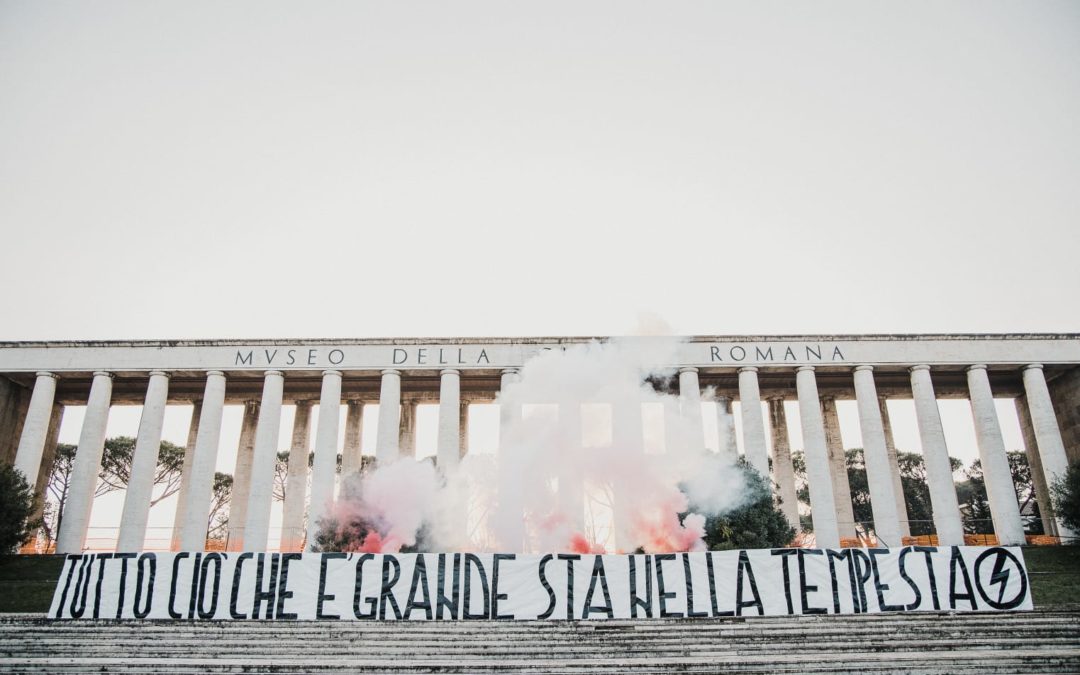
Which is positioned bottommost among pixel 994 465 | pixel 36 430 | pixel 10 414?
pixel 994 465

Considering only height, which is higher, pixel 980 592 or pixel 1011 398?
pixel 1011 398

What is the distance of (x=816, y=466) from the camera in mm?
32812

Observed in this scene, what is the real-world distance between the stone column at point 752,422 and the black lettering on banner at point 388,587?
18.9 meters

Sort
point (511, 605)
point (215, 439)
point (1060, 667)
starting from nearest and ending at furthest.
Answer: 1. point (1060, 667)
2. point (511, 605)
3. point (215, 439)

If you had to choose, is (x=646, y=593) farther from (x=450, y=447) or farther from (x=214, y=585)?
(x=450, y=447)

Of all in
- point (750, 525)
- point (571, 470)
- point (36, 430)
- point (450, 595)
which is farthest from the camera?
point (36, 430)

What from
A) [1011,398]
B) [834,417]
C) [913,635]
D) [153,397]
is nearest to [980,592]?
[913,635]

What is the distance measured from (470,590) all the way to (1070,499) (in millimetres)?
24438

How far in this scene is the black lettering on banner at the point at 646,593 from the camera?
17234 mm

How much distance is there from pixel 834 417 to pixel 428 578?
28189mm

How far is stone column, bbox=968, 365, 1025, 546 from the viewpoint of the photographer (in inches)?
1228

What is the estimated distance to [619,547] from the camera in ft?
100

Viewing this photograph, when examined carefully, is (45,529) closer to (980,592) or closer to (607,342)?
(607,342)

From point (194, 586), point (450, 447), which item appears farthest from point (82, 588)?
point (450, 447)
